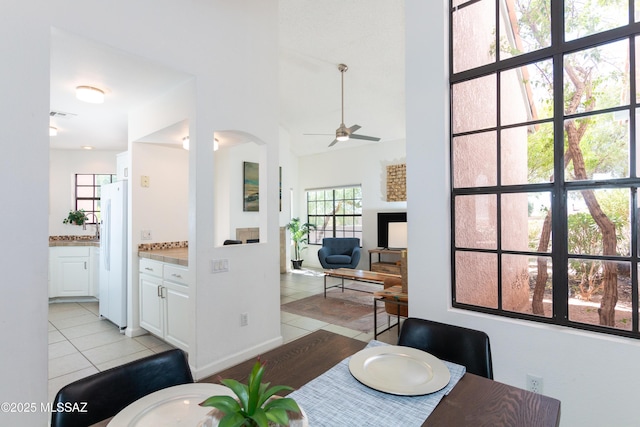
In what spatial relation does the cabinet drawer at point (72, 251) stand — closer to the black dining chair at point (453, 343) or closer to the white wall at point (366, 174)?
the white wall at point (366, 174)

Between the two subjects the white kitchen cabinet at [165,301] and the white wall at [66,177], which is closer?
the white kitchen cabinet at [165,301]

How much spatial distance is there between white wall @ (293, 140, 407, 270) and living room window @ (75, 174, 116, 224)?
188 inches

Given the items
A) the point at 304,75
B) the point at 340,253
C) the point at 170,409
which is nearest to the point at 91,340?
the point at 170,409

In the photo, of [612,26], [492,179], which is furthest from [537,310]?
[612,26]

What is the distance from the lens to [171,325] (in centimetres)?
302

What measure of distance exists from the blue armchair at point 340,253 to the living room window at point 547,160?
4814 millimetres

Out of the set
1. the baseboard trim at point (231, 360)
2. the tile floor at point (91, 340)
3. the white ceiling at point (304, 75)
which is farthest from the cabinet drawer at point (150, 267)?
the white ceiling at point (304, 75)

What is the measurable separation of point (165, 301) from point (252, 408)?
2.83m

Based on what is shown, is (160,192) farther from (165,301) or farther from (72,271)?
(72,271)

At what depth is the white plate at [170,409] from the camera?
82 cm

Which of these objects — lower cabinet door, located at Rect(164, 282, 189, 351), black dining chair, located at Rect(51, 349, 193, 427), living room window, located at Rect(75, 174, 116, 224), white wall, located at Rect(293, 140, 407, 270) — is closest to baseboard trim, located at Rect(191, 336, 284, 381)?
lower cabinet door, located at Rect(164, 282, 189, 351)

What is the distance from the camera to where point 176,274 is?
9.67 feet

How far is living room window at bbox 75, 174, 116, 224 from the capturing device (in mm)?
5742

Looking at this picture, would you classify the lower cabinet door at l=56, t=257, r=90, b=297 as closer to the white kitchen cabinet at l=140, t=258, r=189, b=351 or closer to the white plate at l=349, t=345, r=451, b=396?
the white kitchen cabinet at l=140, t=258, r=189, b=351
